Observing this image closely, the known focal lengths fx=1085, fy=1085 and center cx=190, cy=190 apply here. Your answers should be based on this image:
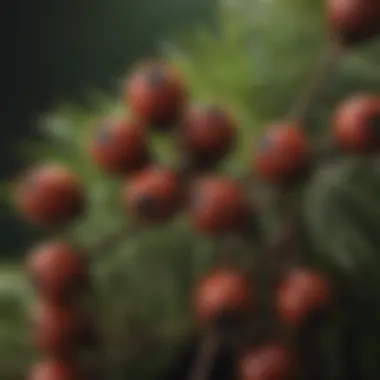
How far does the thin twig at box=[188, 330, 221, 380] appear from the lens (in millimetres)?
695

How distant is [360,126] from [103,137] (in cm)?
16

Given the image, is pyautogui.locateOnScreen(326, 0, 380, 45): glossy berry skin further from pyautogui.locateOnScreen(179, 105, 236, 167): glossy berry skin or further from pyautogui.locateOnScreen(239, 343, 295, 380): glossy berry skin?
pyautogui.locateOnScreen(239, 343, 295, 380): glossy berry skin

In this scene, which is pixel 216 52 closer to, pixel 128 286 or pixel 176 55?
pixel 176 55

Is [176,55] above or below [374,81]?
above

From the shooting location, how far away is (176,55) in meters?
0.82

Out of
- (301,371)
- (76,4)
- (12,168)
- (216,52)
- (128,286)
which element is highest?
(76,4)

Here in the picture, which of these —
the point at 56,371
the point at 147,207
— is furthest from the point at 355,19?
the point at 56,371

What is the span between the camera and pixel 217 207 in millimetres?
650

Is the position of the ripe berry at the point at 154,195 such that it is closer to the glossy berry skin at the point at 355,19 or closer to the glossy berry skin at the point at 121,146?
the glossy berry skin at the point at 121,146

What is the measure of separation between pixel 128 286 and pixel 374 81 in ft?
0.74

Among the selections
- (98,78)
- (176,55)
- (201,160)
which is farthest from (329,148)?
(98,78)

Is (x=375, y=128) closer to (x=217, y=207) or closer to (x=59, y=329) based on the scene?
(x=217, y=207)

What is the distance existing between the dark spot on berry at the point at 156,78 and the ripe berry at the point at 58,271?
12 centimetres

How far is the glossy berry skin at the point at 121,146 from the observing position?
26.5 inches
